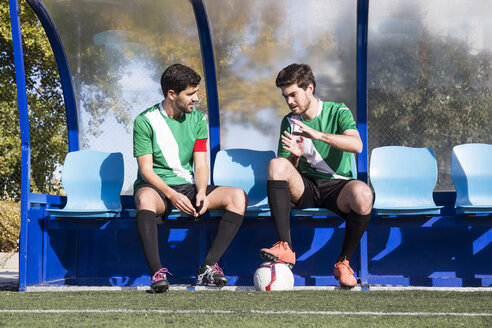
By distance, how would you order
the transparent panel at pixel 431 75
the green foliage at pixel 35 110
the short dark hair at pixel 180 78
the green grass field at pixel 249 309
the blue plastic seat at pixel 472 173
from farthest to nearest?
the green foliage at pixel 35 110, the transparent panel at pixel 431 75, the blue plastic seat at pixel 472 173, the short dark hair at pixel 180 78, the green grass field at pixel 249 309

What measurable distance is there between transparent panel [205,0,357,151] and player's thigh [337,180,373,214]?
48.4 inches

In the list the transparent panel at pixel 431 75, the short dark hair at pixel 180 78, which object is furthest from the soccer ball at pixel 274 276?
the transparent panel at pixel 431 75

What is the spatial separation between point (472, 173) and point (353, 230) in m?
1.24

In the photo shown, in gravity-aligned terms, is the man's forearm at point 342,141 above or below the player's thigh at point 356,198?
above

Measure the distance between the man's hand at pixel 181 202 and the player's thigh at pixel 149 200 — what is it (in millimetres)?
86

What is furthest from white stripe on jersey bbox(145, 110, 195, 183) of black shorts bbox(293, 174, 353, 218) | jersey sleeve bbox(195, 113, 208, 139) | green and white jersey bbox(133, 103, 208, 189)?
black shorts bbox(293, 174, 353, 218)

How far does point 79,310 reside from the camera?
322cm

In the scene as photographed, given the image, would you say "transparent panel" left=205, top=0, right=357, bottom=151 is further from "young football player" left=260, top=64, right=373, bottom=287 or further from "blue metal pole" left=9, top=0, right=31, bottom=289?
"blue metal pole" left=9, top=0, right=31, bottom=289

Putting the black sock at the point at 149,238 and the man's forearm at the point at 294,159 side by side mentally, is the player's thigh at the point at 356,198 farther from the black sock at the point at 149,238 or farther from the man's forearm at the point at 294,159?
the black sock at the point at 149,238

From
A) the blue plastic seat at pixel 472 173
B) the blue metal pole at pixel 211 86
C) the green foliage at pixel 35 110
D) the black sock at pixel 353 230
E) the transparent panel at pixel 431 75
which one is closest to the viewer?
the black sock at pixel 353 230

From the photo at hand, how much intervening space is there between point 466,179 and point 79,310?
306 centimetres

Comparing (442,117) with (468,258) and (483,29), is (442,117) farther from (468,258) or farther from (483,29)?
(468,258)

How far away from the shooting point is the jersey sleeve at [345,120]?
4.52m

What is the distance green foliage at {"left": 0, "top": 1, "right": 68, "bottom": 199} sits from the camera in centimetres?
659
